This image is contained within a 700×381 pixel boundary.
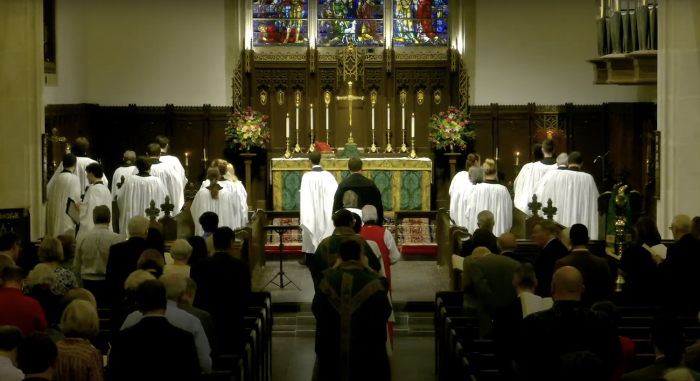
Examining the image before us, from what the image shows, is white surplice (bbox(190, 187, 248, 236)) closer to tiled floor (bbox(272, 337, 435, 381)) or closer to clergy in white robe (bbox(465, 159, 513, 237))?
tiled floor (bbox(272, 337, 435, 381))

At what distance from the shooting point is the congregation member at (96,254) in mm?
10156

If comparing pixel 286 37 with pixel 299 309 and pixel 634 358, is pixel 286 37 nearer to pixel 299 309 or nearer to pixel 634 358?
pixel 299 309

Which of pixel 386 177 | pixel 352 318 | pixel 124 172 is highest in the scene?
pixel 124 172

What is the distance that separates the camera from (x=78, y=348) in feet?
20.8

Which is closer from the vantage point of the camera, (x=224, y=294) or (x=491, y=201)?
(x=224, y=294)

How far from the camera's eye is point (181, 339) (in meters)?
6.34

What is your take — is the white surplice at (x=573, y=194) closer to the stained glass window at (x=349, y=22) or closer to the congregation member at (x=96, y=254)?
the stained glass window at (x=349, y=22)

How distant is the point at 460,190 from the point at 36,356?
11.1 meters

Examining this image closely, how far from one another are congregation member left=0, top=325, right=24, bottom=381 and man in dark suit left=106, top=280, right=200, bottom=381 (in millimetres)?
520

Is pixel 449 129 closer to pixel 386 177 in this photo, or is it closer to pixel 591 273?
pixel 386 177

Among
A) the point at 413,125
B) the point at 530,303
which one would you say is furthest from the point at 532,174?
the point at 530,303

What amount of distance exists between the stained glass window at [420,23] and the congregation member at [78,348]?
16.5 m

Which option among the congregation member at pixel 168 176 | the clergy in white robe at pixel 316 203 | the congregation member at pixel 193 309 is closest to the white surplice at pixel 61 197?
the congregation member at pixel 168 176

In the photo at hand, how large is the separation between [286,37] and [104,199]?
29.5 feet
